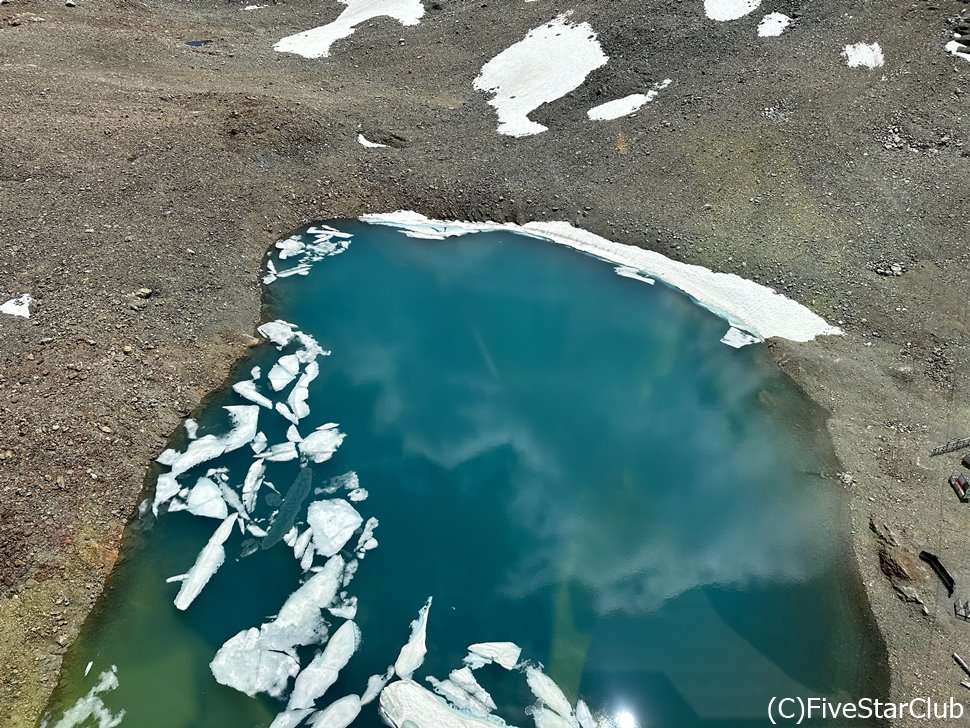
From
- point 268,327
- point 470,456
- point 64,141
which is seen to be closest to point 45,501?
point 268,327

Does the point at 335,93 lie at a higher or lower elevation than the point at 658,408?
higher

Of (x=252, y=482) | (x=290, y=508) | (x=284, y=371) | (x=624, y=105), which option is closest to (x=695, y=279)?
(x=624, y=105)

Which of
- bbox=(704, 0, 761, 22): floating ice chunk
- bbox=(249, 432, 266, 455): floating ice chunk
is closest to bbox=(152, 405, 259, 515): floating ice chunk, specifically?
bbox=(249, 432, 266, 455): floating ice chunk

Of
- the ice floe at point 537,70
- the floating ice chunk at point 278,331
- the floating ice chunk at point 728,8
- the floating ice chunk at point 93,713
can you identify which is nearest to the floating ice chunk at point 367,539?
the floating ice chunk at point 93,713

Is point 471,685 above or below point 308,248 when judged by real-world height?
below

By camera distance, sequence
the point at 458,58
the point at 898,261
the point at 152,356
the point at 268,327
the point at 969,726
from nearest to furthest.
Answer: the point at 969,726
the point at 152,356
the point at 268,327
the point at 898,261
the point at 458,58

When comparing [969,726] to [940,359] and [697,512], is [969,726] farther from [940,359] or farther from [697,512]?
[940,359]

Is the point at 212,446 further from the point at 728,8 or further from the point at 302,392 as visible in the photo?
the point at 728,8
